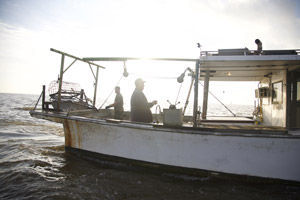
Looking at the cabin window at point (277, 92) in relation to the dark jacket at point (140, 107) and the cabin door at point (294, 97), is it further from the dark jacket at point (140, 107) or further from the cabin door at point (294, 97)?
the dark jacket at point (140, 107)

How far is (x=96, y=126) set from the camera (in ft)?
17.0

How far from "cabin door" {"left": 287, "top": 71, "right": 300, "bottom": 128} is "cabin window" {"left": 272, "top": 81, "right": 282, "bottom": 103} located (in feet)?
1.32

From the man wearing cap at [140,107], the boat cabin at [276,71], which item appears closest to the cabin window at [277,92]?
the boat cabin at [276,71]

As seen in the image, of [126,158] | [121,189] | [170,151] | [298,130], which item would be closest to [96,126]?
[126,158]

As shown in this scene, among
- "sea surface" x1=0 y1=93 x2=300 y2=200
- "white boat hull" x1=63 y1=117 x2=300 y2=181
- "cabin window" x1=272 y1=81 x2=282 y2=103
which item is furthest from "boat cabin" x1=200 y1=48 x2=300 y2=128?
"sea surface" x1=0 y1=93 x2=300 y2=200

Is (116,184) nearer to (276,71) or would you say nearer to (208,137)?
(208,137)

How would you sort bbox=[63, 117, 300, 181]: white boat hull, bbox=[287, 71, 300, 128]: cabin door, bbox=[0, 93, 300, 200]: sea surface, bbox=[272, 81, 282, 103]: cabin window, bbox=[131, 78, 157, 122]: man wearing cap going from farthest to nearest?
1. bbox=[272, 81, 282, 103]: cabin window
2. bbox=[287, 71, 300, 128]: cabin door
3. bbox=[131, 78, 157, 122]: man wearing cap
4. bbox=[63, 117, 300, 181]: white boat hull
5. bbox=[0, 93, 300, 200]: sea surface

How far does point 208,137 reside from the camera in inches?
165

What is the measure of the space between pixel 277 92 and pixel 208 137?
12.4 feet

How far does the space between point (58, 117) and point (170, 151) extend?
382 cm

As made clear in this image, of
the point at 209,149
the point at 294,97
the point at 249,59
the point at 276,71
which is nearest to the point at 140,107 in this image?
the point at 209,149

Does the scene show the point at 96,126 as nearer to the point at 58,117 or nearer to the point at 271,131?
the point at 58,117

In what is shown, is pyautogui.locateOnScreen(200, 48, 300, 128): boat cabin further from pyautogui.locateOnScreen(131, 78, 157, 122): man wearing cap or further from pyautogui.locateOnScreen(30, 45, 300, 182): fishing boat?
pyautogui.locateOnScreen(131, 78, 157, 122): man wearing cap

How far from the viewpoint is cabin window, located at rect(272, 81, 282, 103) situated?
587 cm
